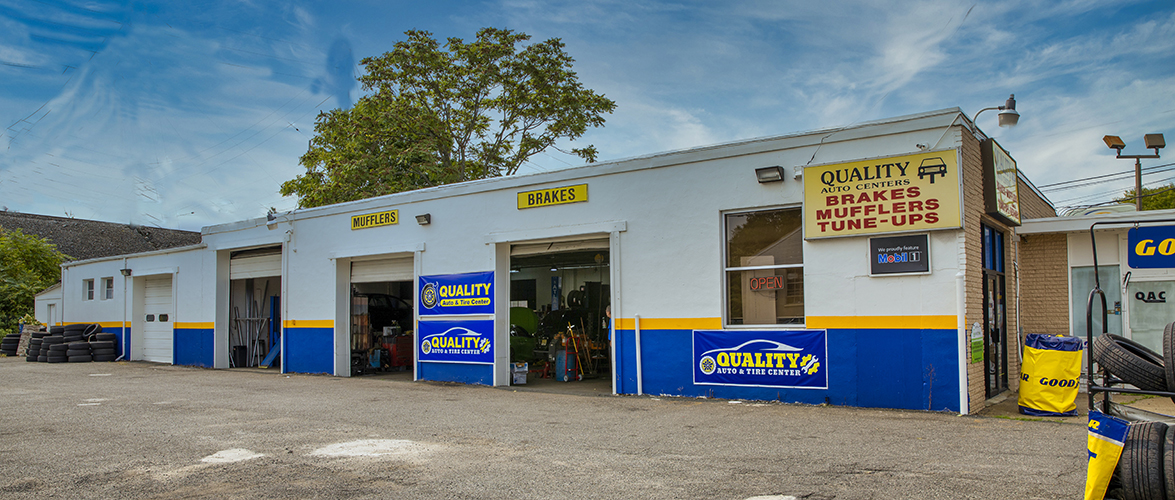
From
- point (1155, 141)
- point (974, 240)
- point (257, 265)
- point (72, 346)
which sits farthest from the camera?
point (1155, 141)

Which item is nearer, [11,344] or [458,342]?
[458,342]

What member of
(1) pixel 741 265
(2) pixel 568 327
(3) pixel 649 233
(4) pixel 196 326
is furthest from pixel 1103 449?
(4) pixel 196 326

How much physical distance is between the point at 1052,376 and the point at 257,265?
16679 mm

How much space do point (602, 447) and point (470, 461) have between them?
1330 mm

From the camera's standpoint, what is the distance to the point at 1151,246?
16.9 feet

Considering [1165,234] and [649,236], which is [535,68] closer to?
[649,236]

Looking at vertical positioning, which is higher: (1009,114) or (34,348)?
(1009,114)

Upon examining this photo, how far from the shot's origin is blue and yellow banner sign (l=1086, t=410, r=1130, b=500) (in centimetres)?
420

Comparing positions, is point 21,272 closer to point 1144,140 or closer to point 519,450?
point 519,450

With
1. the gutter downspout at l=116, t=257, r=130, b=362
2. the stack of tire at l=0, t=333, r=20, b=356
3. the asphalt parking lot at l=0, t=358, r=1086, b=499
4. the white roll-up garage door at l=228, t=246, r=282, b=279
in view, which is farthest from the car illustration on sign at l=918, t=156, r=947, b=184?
the stack of tire at l=0, t=333, r=20, b=356

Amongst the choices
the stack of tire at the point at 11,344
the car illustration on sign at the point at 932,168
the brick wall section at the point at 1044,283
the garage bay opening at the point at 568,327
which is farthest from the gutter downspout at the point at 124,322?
the brick wall section at the point at 1044,283

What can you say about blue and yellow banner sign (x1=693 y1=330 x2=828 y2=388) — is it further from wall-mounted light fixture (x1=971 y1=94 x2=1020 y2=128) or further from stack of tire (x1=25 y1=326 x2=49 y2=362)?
stack of tire (x1=25 y1=326 x2=49 y2=362)

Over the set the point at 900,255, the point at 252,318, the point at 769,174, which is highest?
the point at 769,174

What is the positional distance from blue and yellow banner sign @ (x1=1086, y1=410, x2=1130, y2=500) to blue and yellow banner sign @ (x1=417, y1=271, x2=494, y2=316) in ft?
32.8
